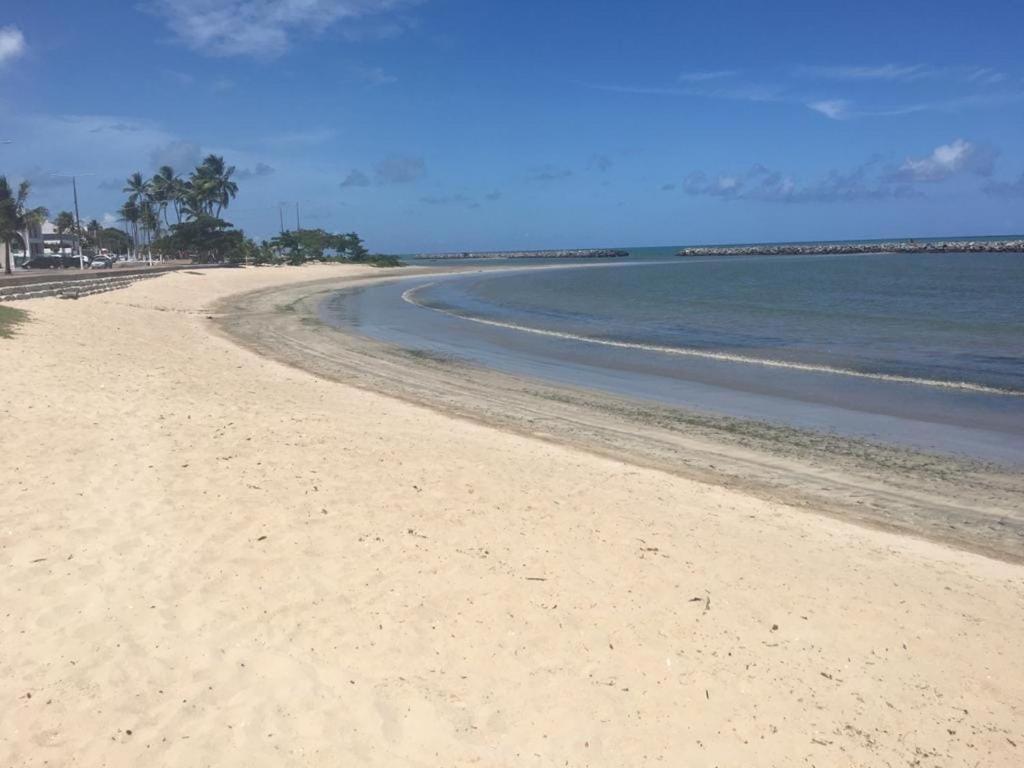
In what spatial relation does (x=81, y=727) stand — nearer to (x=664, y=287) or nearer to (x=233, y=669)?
(x=233, y=669)

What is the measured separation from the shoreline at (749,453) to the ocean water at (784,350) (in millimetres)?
1025

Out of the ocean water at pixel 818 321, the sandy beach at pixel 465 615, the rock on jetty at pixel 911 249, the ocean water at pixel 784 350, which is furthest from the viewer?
the rock on jetty at pixel 911 249

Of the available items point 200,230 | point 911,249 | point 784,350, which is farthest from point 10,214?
point 911,249

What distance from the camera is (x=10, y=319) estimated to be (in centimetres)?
1919

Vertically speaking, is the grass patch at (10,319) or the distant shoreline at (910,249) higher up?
the distant shoreline at (910,249)

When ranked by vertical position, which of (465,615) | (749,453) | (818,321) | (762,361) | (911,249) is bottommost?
(749,453)

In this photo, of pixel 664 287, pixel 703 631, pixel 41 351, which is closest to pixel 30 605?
pixel 703 631

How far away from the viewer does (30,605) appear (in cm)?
510

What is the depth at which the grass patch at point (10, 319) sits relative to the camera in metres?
16.9

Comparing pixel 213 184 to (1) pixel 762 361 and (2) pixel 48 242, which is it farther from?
(1) pixel 762 361

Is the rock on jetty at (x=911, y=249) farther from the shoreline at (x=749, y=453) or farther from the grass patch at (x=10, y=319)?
the grass patch at (x=10, y=319)

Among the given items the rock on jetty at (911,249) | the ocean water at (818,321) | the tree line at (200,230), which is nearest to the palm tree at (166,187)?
the tree line at (200,230)

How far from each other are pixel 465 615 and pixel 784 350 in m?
20.3

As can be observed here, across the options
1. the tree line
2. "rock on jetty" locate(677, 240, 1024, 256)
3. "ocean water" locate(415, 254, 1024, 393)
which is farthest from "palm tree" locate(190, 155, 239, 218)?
"rock on jetty" locate(677, 240, 1024, 256)
